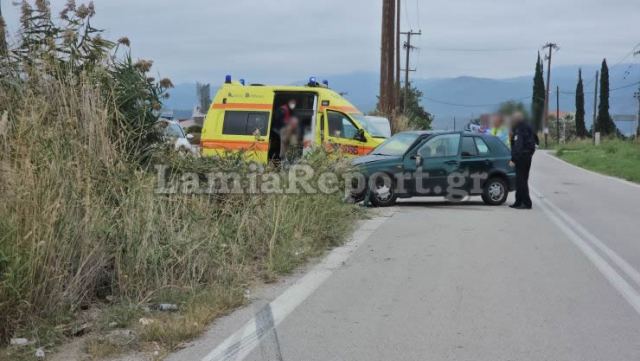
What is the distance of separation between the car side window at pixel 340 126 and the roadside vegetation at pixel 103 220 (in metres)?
7.52

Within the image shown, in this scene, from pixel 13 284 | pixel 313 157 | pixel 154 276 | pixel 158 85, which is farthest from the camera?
pixel 313 157

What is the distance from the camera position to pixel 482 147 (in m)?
14.3

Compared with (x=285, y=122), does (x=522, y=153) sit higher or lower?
lower

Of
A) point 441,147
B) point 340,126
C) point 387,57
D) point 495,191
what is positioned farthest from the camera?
point 387,57

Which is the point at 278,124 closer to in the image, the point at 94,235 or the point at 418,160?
the point at 418,160

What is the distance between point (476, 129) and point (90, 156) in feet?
34.4

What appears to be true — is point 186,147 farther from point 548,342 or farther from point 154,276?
point 548,342

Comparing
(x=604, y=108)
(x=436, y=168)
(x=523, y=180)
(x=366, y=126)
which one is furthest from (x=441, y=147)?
(x=604, y=108)

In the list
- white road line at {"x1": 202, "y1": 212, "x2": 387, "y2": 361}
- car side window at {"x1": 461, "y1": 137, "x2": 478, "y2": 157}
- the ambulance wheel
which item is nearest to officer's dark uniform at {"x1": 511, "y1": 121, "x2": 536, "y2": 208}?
car side window at {"x1": 461, "y1": 137, "x2": 478, "y2": 157}

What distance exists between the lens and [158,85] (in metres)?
7.94

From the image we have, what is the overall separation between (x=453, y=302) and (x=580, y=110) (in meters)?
88.1

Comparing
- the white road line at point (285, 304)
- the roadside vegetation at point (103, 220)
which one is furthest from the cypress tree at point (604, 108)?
the roadside vegetation at point (103, 220)

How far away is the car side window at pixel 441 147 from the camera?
45.3ft

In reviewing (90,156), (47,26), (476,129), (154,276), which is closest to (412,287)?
(154,276)
